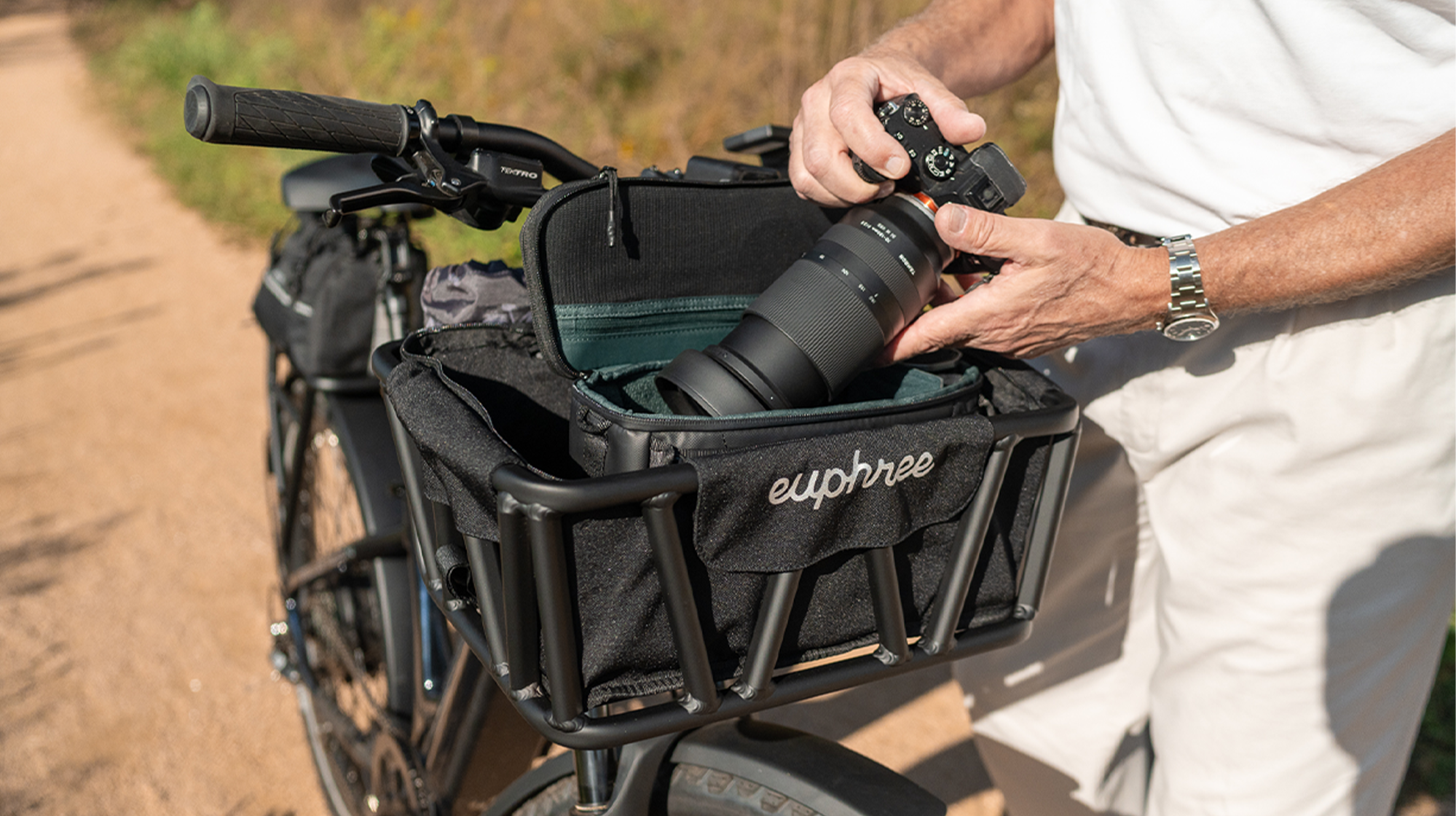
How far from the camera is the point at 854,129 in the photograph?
1.25m

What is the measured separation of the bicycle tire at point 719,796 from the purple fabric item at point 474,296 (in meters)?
0.64

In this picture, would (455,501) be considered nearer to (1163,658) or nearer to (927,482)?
(927,482)

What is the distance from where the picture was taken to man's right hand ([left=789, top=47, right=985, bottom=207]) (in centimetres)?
124

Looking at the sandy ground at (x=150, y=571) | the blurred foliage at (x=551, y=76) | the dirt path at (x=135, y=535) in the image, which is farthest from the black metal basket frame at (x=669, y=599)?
the blurred foliage at (x=551, y=76)

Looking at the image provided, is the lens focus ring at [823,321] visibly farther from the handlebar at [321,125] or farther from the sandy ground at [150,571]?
the sandy ground at [150,571]

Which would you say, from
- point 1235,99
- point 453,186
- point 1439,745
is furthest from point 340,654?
point 1439,745

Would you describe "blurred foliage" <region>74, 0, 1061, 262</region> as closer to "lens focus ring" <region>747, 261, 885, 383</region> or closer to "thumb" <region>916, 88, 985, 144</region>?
"thumb" <region>916, 88, 985, 144</region>

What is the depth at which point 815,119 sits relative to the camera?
1.31m

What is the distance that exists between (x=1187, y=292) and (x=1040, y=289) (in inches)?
7.3

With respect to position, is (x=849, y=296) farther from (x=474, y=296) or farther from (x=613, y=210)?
(x=474, y=296)

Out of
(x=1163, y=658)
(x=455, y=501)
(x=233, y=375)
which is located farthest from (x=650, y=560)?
(x=233, y=375)

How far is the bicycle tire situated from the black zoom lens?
1.66ft

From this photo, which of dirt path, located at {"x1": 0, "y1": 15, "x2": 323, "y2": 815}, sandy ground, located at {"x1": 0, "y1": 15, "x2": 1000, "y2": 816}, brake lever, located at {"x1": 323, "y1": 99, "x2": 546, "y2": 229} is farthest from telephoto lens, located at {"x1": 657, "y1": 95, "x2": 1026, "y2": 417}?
dirt path, located at {"x1": 0, "y1": 15, "x2": 323, "y2": 815}

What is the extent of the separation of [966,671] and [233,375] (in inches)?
170
